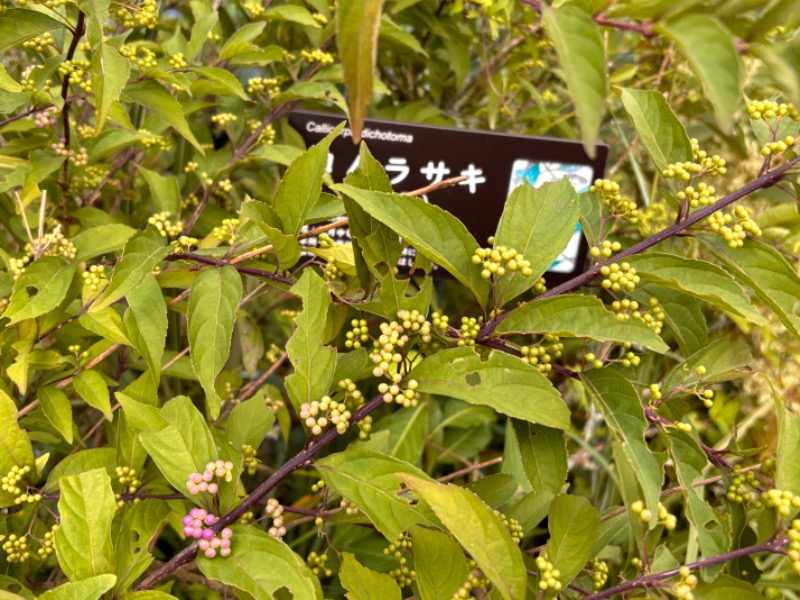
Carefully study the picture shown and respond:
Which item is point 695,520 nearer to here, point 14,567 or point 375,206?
point 375,206

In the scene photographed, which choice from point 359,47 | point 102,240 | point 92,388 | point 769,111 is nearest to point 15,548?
point 92,388

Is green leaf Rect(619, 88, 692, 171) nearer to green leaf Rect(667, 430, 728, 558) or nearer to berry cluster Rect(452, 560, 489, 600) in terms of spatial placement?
green leaf Rect(667, 430, 728, 558)

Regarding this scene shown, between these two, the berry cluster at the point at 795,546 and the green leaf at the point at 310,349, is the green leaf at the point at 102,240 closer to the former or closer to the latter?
the green leaf at the point at 310,349

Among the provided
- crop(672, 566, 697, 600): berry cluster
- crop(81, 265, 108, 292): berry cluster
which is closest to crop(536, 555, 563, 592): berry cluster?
crop(672, 566, 697, 600): berry cluster

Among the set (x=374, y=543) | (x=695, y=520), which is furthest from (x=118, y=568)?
(x=374, y=543)

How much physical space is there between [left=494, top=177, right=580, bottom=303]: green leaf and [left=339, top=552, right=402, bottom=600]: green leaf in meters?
0.31

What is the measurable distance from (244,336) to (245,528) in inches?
28.9

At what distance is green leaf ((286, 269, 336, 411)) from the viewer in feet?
2.18

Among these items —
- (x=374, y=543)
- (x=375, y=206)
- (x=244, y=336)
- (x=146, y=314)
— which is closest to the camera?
(x=375, y=206)

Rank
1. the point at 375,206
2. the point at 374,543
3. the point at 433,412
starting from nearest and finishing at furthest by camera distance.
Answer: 1. the point at 375,206
2. the point at 374,543
3. the point at 433,412

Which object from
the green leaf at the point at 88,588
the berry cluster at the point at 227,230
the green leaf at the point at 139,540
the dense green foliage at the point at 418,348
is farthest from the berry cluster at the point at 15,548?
the berry cluster at the point at 227,230

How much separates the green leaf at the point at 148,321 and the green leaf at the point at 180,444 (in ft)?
0.29

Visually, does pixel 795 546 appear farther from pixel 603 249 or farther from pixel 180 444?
pixel 180 444

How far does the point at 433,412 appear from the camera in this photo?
1726 mm
